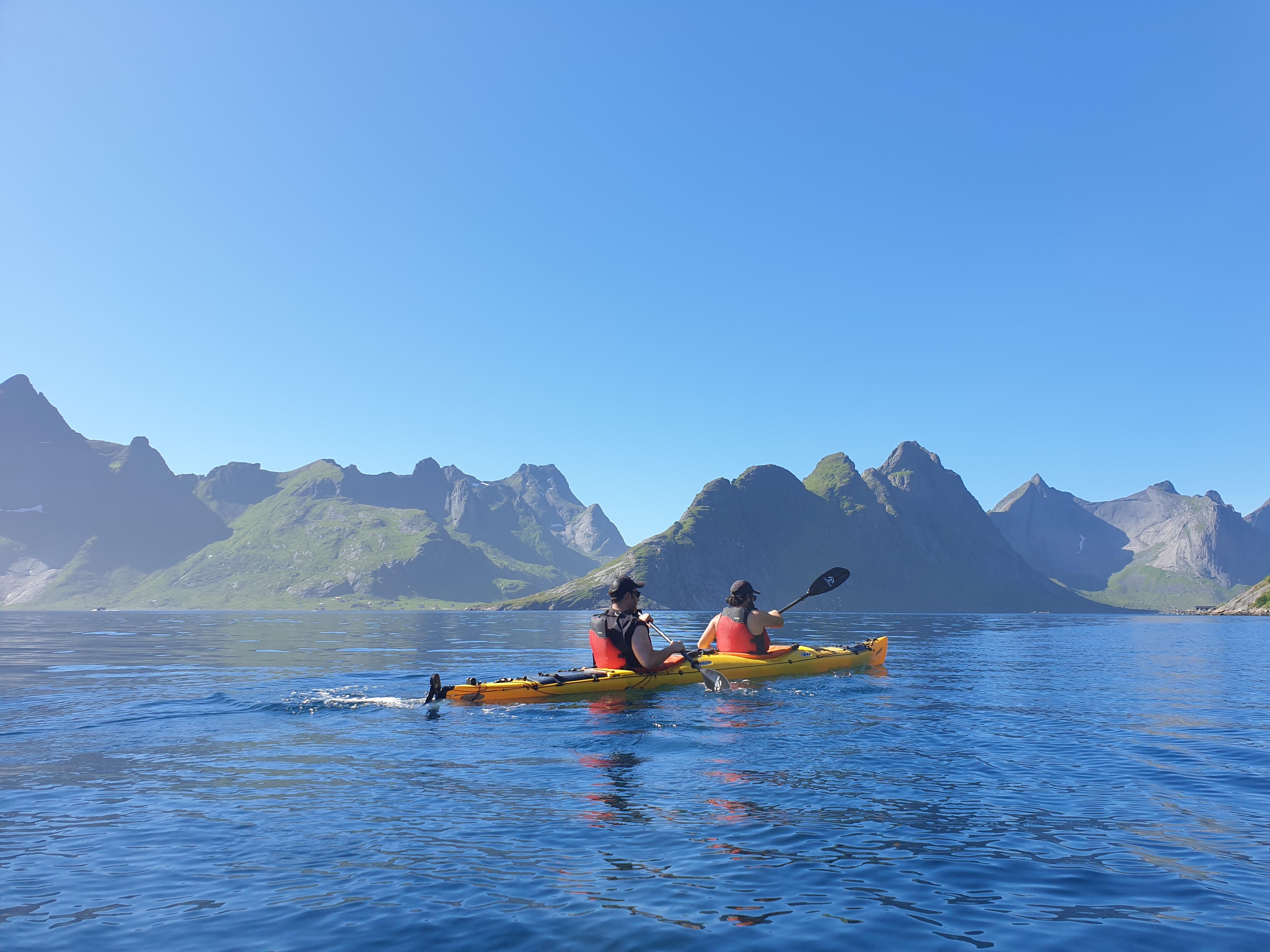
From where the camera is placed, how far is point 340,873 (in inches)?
281

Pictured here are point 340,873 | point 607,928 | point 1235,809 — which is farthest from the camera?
point 1235,809

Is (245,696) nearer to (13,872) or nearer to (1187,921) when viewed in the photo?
(13,872)

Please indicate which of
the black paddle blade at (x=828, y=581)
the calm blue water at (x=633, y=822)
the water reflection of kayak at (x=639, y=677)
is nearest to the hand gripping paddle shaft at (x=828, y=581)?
the black paddle blade at (x=828, y=581)

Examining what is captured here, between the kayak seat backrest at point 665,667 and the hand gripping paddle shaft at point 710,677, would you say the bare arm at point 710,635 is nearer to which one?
the hand gripping paddle shaft at point 710,677

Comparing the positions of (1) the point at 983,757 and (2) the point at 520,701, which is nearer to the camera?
(1) the point at 983,757

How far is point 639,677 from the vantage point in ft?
62.7

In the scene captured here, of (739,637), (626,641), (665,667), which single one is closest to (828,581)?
(739,637)

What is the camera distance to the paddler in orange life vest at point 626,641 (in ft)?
61.7

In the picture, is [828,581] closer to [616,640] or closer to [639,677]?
[639,677]

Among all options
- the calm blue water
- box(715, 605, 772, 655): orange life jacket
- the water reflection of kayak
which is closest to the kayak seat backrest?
the water reflection of kayak

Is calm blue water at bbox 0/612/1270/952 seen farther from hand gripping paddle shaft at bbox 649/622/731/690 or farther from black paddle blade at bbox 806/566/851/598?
black paddle blade at bbox 806/566/851/598

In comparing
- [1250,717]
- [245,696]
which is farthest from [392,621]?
[1250,717]

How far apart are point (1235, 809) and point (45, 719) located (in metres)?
23.4

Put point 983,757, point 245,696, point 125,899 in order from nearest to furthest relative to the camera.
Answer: point 125,899
point 983,757
point 245,696
